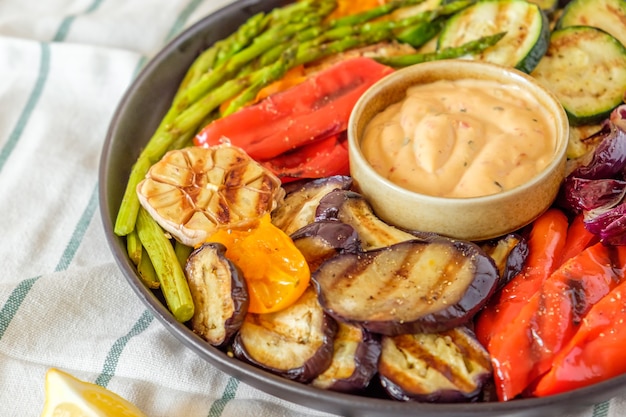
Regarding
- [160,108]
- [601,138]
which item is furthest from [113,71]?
[601,138]

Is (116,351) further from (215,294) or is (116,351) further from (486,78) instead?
(486,78)

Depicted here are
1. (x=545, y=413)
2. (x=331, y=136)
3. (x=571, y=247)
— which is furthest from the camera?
(x=331, y=136)

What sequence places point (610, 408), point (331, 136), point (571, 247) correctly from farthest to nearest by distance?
point (331, 136), point (571, 247), point (610, 408)

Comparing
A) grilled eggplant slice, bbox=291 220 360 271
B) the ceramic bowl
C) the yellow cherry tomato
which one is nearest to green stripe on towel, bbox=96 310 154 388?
the yellow cherry tomato

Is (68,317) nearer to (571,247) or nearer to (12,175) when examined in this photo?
(12,175)

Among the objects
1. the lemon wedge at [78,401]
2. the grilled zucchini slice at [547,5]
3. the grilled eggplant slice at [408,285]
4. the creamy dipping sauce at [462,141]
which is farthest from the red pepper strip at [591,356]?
the grilled zucchini slice at [547,5]

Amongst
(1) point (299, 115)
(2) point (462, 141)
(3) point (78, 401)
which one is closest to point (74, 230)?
(1) point (299, 115)

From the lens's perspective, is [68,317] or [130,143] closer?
[68,317]
